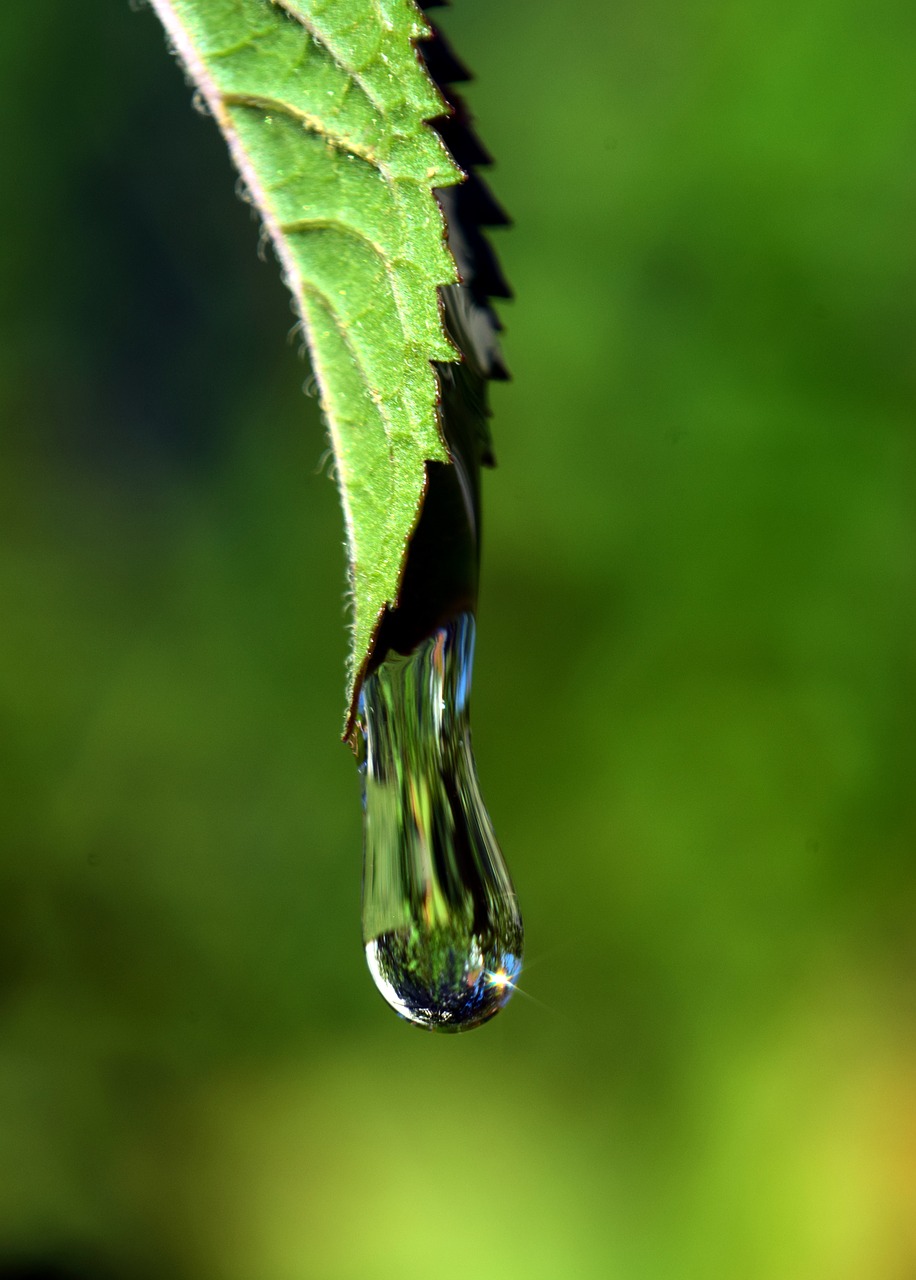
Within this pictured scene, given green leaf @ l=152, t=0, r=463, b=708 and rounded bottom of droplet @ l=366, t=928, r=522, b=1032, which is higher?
green leaf @ l=152, t=0, r=463, b=708

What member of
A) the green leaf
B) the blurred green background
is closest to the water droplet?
the green leaf

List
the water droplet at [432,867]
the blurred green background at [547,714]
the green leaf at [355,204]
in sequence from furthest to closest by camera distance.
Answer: the blurred green background at [547,714] < the water droplet at [432,867] < the green leaf at [355,204]

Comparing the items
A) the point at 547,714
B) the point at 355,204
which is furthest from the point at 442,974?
the point at 547,714

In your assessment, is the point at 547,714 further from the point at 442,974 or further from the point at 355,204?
the point at 355,204

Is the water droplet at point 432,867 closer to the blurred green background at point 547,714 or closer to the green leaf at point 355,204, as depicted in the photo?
the green leaf at point 355,204

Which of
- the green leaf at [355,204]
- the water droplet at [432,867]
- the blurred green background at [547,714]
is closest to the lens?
the green leaf at [355,204]

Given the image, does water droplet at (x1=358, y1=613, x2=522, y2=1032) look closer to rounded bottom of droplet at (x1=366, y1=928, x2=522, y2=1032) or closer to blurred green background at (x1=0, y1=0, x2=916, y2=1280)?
rounded bottom of droplet at (x1=366, y1=928, x2=522, y2=1032)

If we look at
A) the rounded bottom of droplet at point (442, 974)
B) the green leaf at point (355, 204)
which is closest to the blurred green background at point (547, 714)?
the rounded bottom of droplet at point (442, 974)
